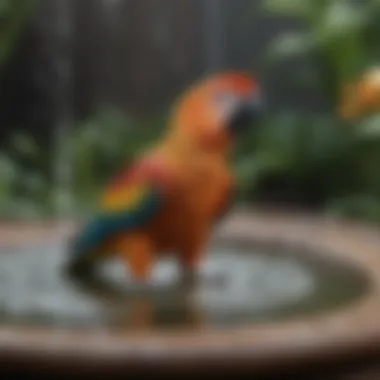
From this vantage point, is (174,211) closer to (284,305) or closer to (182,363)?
(284,305)

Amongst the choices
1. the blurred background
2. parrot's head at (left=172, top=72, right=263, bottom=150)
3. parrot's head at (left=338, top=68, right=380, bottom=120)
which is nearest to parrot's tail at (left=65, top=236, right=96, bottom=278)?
parrot's head at (left=172, top=72, right=263, bottom=150)

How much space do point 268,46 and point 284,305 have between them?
779 millimetres

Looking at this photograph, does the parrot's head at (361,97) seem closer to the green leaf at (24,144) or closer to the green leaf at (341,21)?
the green leaf at (341,21)

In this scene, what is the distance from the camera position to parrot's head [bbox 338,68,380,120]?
5.43 ft

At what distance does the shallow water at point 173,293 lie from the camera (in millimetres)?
1002

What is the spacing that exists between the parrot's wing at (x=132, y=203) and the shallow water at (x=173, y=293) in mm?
55

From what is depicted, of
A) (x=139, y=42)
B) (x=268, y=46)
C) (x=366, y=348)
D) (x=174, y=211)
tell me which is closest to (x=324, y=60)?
(x=268, y=46)

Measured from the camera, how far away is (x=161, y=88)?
173 centimetres

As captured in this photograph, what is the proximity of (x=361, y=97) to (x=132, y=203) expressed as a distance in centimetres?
70

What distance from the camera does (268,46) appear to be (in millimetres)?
1760

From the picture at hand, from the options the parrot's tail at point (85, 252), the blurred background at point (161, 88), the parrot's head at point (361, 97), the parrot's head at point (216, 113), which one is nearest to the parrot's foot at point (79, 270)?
the parrot's tail at point (85, 252)

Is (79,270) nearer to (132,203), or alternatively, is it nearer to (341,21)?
(132,203)

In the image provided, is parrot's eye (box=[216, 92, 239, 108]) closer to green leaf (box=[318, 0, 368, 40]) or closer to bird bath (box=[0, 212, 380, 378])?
bird bath (box=[0, 212, 380, 378])

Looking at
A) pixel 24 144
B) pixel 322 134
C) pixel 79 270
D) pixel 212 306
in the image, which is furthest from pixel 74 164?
pixel 212 306
